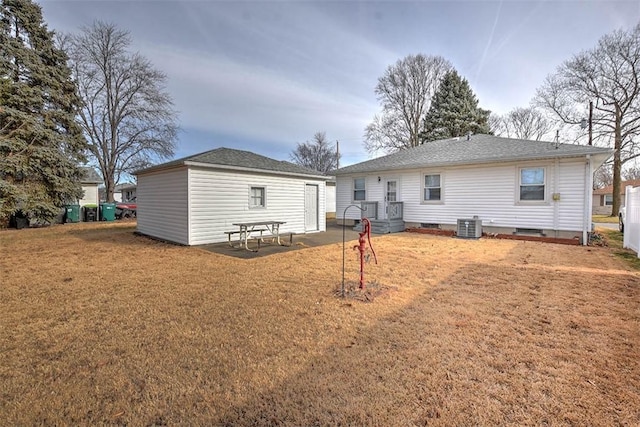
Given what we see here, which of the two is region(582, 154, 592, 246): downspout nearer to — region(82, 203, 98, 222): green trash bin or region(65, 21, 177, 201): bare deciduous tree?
region(82, 203, 98, 222): green trash bin

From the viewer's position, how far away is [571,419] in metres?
1.94

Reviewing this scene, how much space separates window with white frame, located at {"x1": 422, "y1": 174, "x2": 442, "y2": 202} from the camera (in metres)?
12.8

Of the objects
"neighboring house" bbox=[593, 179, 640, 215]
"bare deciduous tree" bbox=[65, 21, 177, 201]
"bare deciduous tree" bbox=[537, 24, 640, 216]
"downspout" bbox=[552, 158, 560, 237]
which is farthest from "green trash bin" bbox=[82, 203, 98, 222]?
"neighboring house" bbox=[593, 179, 640, 215]

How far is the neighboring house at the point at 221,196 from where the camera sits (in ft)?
31.1

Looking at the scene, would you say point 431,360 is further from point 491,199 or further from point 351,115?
point 351,115

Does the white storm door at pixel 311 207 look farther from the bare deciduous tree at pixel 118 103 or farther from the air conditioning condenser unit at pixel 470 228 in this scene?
the bare deciduous tree at pixel 118 103

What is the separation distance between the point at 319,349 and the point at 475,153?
11.7 meters

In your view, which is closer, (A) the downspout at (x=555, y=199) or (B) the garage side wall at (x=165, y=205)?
(B) the garage side wall at (x=165, y=205)

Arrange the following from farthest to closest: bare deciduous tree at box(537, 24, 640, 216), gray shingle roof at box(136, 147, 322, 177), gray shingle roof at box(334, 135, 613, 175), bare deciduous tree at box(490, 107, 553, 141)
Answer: bare deciduous tree at box(490, 107, 553, 141) < bare deciduous tree at box(537, 24, 640, 216) < gray shingle roof at box(334, 135, 613, 175) < gray shingle roof at box(136, 147, 322, 177)

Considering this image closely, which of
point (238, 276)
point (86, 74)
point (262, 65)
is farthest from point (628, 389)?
point (86, 74)

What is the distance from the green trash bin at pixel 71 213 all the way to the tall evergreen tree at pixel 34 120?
173 centimetres

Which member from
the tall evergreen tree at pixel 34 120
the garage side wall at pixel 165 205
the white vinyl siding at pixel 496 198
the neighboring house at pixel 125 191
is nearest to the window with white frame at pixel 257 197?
the garage side wall at pixel 165 205

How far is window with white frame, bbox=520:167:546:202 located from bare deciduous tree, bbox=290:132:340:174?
3351 centimetres

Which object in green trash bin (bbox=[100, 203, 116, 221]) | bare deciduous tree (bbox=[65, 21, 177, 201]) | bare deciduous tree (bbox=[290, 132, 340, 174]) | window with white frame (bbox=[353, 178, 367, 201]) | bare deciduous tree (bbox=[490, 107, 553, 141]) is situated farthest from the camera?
bare deciduous tree (bbox=[290, 132, 340, 174])
